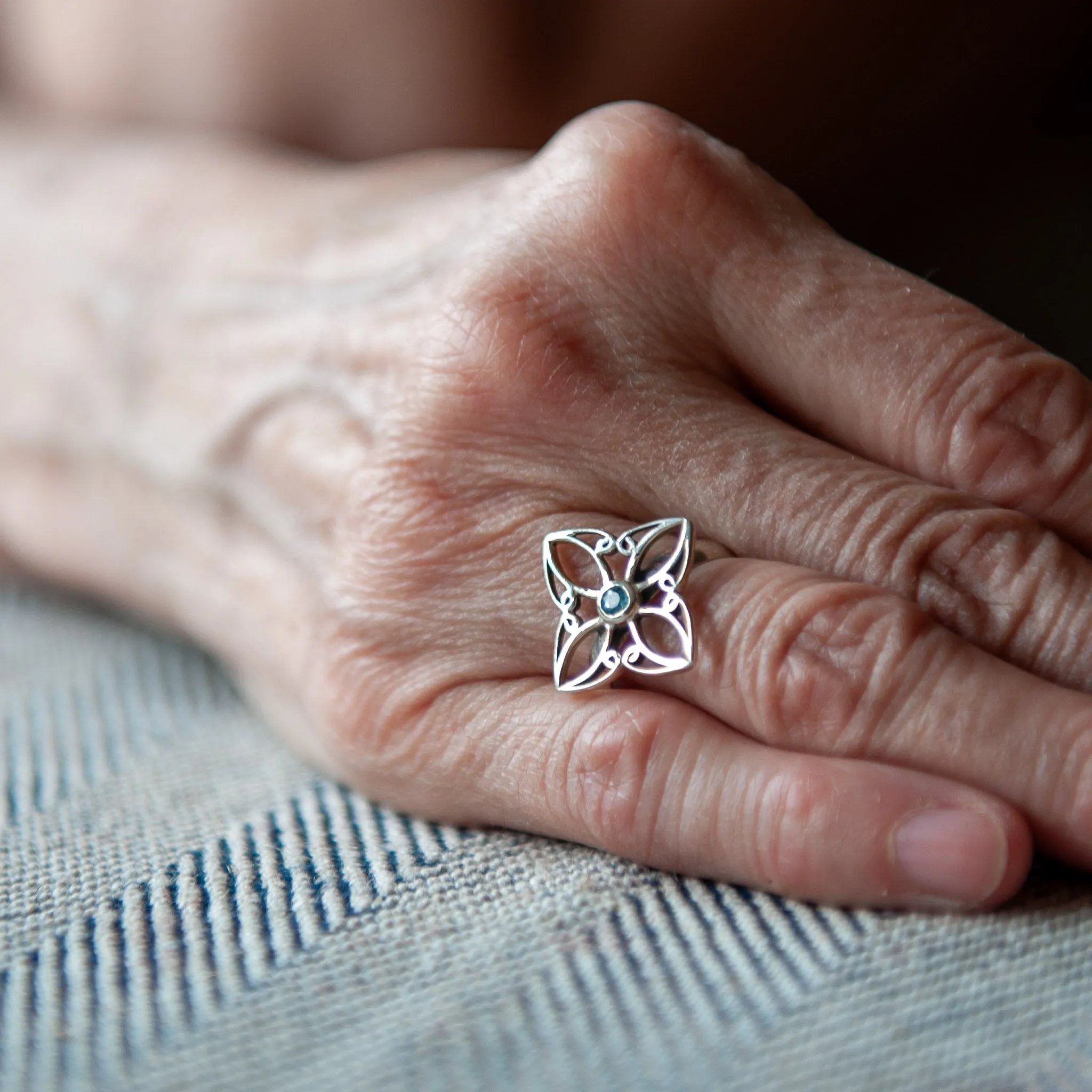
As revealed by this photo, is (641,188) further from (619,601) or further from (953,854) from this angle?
(953,854)

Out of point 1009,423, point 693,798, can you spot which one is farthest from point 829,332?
point 693,798

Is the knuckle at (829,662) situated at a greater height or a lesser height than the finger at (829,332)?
lesser

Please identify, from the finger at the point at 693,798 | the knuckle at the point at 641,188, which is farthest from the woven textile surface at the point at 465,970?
the knuckle at the point at 641,188

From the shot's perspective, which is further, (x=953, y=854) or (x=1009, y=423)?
(x=1009, y=423)

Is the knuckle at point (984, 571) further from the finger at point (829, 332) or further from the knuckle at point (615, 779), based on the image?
the knuckle at point (615, 779)

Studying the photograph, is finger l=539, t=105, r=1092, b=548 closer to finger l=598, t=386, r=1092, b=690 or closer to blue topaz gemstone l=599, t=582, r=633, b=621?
finger l=598, t=386, r=1092, b=690

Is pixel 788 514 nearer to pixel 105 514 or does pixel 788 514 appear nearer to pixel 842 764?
pixel 842 764

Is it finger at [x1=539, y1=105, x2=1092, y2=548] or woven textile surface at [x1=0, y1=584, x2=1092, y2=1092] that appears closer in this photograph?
woven textile surface at [x1=0, y1=584, x2=1092, y2=1092]

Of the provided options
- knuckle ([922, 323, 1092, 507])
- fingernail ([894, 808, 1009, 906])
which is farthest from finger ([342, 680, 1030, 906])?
knuckle ([922, 323, 1092, 507])
